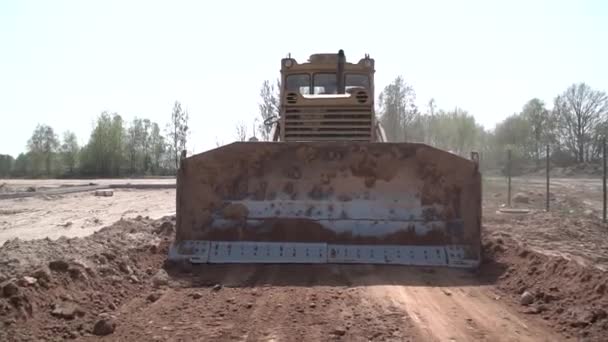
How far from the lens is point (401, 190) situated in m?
8.36

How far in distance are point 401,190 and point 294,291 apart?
2.56 m

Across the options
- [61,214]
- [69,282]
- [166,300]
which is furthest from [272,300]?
[61,214]

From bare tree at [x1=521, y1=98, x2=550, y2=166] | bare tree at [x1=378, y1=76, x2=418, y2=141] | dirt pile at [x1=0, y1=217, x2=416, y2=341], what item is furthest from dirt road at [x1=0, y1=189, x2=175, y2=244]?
bare tree at [x1=521, y1=98, x2=550, y2=166]

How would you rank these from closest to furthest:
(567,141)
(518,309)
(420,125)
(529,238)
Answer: (518,309) → (529,238) → (420,125) → (567,141)

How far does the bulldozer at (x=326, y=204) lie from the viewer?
787 cm

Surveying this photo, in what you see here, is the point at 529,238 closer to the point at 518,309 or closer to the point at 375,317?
the point at 518,309

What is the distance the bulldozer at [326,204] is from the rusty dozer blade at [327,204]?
0.04ft

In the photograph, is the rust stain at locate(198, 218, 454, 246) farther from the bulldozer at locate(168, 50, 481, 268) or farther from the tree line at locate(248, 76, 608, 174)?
the tree line at locate(248, 76, 608, 174)

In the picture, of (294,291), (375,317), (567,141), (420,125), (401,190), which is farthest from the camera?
(567,141)

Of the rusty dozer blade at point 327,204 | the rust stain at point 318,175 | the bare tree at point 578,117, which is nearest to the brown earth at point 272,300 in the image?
the rusty dozer blade at point 327,204

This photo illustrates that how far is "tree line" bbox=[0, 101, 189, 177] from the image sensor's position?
6825 cm

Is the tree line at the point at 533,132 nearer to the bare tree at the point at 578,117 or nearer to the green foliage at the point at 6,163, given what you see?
the bare tree at the point at 578,117

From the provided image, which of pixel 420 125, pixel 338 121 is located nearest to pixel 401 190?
pixel 338 121

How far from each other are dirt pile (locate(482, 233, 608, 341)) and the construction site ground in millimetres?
14
